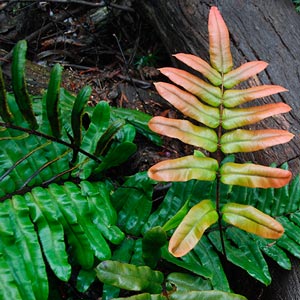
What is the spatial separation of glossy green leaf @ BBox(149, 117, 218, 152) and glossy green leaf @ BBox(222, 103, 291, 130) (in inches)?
3.4

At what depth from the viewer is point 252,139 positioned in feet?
5.67

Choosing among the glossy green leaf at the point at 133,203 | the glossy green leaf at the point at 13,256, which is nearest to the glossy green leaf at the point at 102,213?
the glossy green leaf at the point at 133,203

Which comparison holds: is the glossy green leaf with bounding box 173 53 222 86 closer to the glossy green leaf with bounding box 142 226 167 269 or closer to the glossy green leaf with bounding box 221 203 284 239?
the glossy green leaf with bounding box 221 203 284 239

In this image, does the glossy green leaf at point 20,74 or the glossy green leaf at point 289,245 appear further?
the glossy green leaf at point 289,245

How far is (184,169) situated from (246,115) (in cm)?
36

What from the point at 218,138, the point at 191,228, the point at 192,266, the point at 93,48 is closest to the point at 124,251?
the point at 192,266

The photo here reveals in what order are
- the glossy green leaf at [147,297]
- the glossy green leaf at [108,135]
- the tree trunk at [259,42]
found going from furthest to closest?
the tree trunk at [259,42], the glossy green leaf at [108,135], the glossy green leaf at [147,297]

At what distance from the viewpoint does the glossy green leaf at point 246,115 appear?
1753mm

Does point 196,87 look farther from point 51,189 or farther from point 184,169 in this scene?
point 51,189

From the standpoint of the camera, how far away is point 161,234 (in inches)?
65.6

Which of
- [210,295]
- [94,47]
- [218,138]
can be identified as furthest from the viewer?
[94,47]

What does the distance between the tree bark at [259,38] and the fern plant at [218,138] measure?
1.51 feet

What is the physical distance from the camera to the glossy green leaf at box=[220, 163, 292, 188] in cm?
156

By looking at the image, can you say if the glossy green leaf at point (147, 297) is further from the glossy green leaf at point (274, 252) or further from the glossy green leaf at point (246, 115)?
the glossy green leaf at point (246, 115)
